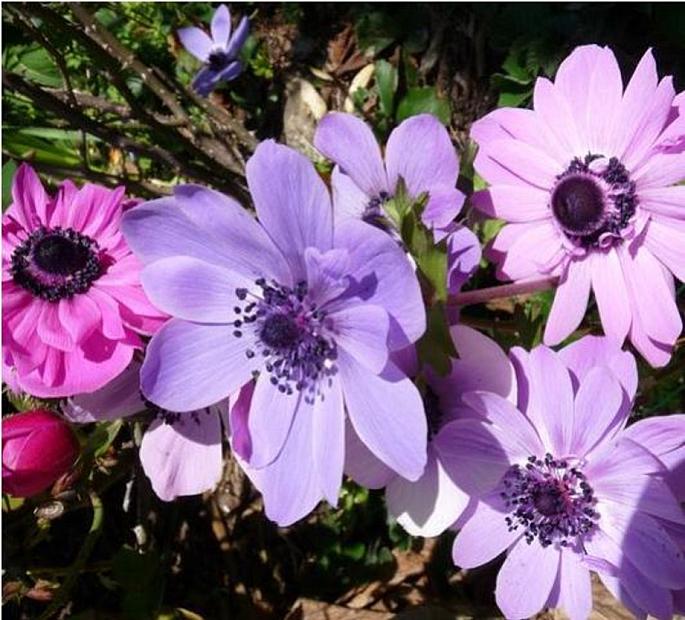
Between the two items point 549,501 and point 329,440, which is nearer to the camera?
point 329,440

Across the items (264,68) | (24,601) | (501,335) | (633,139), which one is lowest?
(24,601)

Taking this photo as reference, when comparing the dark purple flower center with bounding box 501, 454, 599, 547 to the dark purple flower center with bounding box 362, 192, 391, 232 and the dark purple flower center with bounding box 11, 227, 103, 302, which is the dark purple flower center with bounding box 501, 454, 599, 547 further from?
the dark purple flower center with bounding box 11, 227, 103, 302

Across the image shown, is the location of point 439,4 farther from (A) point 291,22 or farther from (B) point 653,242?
(B) point 653,242

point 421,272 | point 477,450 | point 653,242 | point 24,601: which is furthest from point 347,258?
point 24,601

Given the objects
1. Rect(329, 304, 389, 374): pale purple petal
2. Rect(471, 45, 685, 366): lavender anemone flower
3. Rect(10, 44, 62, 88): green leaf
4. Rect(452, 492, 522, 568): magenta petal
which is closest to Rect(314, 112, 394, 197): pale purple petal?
Rect(471, 45, 685, 366): lavender anemone flower

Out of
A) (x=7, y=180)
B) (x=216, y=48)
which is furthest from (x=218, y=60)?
(x=7, y=180)

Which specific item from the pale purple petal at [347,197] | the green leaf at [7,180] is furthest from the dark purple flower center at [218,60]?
the pale purple petal at [347,197]

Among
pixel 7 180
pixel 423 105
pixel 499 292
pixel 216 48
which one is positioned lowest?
pixel 499 292

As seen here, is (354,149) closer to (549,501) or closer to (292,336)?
(292,336)
